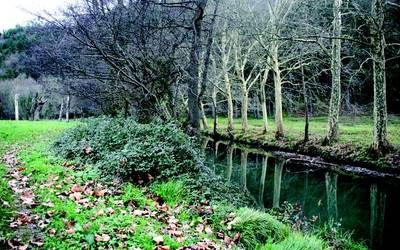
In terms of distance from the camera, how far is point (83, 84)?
18625 millimetres

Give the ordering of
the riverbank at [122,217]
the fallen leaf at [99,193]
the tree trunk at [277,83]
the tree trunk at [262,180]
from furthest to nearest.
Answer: the tree trunk at [277,83] → the tree trunk at [262,180] → the fallen leaf at [99,193] → the riverbank at [122,217]

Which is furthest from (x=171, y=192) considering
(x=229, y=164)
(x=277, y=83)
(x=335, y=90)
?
(x=277, y=83)

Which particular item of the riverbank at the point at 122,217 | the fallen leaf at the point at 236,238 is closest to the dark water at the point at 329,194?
the riverbank at the point at 122,217

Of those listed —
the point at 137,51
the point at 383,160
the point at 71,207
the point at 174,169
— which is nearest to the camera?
the point at 71,207

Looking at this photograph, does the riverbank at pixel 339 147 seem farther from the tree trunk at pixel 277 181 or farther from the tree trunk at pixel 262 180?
the tree trunk at pixel 262 180

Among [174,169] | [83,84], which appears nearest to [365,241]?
[174,169]

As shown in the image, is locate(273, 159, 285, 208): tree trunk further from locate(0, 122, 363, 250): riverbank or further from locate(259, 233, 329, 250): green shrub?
locate(259, 233, 329, 250): green shrub

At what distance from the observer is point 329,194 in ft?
45.6

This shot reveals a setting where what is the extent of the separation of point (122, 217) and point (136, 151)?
332 cm

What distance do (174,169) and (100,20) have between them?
255 inches

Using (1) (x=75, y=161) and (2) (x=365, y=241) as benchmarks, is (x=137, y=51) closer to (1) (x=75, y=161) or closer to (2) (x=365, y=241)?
(1) (x=75, y=161)

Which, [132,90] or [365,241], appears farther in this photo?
[132,90]

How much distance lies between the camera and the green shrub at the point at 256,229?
6.29 m

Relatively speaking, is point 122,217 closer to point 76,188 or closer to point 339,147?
point 76,188
